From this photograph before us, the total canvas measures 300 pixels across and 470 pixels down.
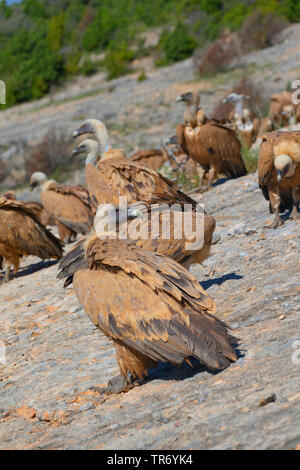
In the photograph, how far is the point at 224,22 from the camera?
143ft

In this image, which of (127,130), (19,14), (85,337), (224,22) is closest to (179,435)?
(85,337)

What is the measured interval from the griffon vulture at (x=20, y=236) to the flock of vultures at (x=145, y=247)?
15 millimetres

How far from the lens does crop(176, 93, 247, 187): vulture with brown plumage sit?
11703 mm

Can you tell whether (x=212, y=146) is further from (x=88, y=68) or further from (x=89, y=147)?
(x=88, y=68)

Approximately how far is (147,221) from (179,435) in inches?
111

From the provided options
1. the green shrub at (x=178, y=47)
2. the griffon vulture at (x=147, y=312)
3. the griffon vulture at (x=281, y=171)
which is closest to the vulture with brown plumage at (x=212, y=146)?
the griffon vulture at (x=281, y=171)

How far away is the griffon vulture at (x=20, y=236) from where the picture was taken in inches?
387

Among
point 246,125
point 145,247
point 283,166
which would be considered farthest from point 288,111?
point 145,247

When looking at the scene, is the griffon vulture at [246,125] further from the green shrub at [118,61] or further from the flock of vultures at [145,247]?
the green shrub at [118,61]

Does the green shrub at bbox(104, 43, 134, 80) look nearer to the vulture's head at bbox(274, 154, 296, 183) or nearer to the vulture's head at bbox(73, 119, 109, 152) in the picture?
the vulture's head at bbox(73, 119, 109, 152)

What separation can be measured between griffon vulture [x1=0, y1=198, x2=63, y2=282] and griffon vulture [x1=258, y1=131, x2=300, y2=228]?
142 inches

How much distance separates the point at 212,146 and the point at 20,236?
3.77 m
